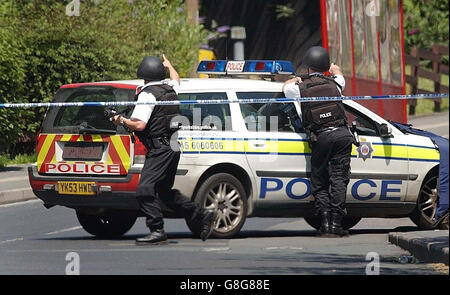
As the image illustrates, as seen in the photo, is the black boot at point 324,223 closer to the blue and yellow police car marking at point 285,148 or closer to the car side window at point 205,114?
the blue and yellow police car marking at point 285,148

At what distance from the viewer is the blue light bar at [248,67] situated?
1361 centimetres

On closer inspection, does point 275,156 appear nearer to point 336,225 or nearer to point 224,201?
point 224,201

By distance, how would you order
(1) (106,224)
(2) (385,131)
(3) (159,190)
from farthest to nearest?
1. (1) (106,224)
2. (2) (385,131)
3. (3) (159,190)

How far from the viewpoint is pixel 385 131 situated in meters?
13.0

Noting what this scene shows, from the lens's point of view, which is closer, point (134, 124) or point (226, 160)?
point (134, 124)

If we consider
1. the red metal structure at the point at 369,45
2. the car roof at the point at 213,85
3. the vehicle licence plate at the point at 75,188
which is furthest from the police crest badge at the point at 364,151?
the red metal structure at the point at 369,45

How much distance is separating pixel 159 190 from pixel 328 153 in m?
1.74

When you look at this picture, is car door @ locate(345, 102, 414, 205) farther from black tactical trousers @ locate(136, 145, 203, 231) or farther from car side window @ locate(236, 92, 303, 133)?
black tactical trousers @ locate(136, 145, 203, 231)

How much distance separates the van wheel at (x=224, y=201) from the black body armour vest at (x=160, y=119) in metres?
0.68

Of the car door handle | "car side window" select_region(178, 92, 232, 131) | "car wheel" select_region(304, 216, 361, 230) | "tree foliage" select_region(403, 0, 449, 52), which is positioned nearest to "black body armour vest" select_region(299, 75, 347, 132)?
the car door handle

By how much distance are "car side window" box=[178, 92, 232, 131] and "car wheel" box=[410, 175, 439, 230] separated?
2218mm

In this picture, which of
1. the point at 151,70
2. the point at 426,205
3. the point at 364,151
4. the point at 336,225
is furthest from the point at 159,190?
the point at 426,205

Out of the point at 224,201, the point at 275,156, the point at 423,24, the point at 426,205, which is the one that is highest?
the point at 275,156

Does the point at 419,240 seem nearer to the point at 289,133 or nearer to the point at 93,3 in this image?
the point at 289,133
